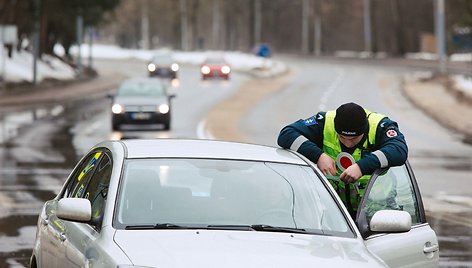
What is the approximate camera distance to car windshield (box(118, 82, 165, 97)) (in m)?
38.6

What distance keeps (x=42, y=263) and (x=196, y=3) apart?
152 meters

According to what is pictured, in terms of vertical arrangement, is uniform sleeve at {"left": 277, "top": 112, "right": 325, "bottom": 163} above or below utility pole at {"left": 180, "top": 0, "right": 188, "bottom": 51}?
below

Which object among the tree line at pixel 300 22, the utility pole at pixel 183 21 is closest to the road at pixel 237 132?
the tree line at pixel 300 22

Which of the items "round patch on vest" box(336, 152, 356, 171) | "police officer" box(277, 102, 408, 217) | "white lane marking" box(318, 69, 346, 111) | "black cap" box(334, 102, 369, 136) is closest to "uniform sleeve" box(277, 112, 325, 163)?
"police officer" box(277, 102, 408, 217)

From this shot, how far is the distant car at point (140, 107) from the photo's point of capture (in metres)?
37.1

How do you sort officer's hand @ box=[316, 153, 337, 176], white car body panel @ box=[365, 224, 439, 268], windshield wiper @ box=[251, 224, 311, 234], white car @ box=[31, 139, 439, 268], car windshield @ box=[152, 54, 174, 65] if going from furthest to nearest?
1. car windshield @ box=[152, 54, 174, 65]
2. officer's hand @ box=[316, 153, 337, 176]
3. white car body panel @ box=[365, 224, 439, 268]
4. windshield wiper @ box=[251, 224, 311, 234]
5. white car @ box=[31, 139, 439, 268]

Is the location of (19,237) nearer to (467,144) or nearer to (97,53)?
(467,144)

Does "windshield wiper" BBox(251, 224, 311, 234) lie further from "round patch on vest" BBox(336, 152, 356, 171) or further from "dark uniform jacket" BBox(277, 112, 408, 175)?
"round patch on vest" BBox(336, 152, 356, 171)

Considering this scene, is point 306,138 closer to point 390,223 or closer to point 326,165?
point 326,165

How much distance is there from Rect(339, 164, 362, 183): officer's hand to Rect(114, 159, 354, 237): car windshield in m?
0.36

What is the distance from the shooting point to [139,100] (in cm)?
3797

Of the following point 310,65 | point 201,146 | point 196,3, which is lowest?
point 201,146

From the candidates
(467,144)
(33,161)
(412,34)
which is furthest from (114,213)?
(412,34)

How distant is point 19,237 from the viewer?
45.8ft
